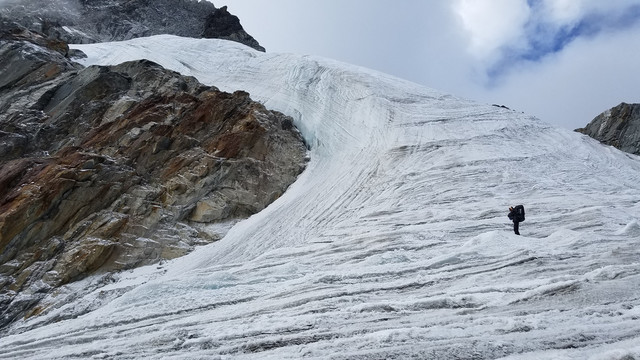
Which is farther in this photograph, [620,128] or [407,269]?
[620,128]

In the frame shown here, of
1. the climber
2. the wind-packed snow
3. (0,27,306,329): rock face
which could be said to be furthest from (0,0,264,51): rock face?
the climber

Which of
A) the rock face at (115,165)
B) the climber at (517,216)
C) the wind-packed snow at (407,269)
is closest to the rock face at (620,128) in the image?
the wind-packed snow at (407,269)

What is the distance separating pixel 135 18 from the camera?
196 ft

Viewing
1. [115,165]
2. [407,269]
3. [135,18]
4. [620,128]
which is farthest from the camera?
[135,18]

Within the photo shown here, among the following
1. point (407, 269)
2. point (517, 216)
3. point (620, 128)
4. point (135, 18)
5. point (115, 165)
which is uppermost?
point (135, 18)

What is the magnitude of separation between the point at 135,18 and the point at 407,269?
58956 mm

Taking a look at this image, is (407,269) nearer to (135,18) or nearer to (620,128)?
(620,128)

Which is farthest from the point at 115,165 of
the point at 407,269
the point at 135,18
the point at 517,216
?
the point at 135,18

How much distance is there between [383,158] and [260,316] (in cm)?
1229

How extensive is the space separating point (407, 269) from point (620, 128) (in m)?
38.4

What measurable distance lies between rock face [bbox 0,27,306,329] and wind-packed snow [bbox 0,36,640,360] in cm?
126

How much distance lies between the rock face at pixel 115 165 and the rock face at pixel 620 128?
98.6 ft

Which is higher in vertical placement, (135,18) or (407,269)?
(135,18)

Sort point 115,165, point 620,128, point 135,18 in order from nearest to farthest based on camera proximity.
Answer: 1. point 115,165
2. point 620,128
3. point 135,18
